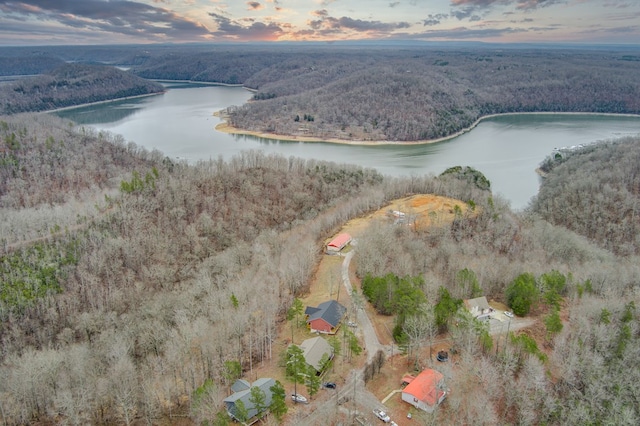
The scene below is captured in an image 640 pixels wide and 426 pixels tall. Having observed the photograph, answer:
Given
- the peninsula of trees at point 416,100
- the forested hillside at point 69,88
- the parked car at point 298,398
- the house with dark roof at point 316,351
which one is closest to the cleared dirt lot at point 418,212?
the house with dark roof at point 316,351

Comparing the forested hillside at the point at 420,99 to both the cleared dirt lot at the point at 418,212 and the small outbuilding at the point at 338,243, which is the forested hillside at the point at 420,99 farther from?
the small outbuilding at the point at 338,243

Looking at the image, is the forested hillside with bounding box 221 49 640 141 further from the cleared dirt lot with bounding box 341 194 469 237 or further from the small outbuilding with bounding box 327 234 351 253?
the small outbuilding with bounding box 327 234 351 253

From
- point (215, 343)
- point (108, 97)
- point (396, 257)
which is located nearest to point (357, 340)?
point (215, 343)

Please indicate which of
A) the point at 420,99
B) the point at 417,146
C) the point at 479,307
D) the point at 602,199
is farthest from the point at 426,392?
the point at 420,99

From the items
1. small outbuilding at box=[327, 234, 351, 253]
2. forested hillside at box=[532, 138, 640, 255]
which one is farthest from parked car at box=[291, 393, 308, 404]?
forested hillside at box=[532, 138, 640, 255]

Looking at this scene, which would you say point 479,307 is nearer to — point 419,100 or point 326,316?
point 326,316
